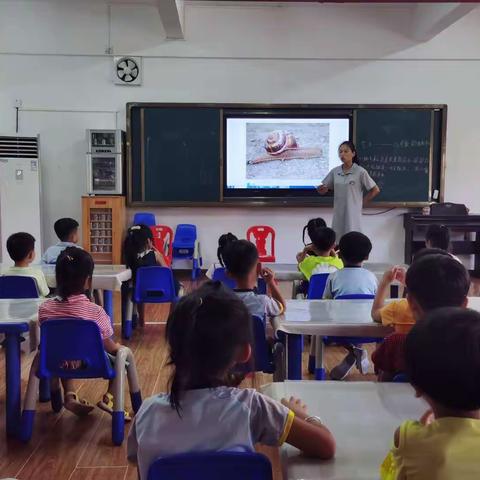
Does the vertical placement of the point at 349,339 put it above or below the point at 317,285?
below

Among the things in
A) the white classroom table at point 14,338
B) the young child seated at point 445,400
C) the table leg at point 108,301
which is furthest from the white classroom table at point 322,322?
the table leg at point 108,301

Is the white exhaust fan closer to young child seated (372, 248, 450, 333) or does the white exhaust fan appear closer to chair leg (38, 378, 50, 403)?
chair leg (38, 378, 50, 403)

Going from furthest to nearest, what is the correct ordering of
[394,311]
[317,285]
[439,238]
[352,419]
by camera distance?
[439,238], [317,285], [394,311], [352,419]

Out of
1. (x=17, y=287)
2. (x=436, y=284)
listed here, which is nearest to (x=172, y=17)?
(x=17, y=287)

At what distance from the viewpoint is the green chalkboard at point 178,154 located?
22.0ft

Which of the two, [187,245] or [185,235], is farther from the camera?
[185,235]

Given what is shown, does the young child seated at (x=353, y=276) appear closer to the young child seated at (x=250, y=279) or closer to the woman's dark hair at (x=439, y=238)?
the young child seated at (x=250, y=279)

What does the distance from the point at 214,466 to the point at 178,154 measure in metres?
6.04

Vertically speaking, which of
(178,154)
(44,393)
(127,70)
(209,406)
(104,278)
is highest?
(127,70)

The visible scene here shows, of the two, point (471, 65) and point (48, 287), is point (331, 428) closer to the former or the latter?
point (48, 287)

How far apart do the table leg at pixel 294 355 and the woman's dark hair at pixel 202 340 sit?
1.18 meters

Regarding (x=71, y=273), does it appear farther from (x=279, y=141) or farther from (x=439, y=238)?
(x=279, y=141)

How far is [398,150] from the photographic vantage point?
6.78 metres

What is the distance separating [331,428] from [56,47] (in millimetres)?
6692
